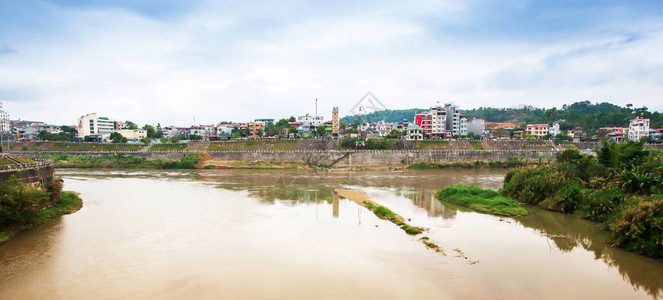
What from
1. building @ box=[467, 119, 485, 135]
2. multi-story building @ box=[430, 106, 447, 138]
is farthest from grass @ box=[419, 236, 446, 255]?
building @ box=[467, 119, 485, 135]

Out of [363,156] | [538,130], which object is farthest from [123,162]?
[538,130]

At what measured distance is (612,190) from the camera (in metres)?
18.7

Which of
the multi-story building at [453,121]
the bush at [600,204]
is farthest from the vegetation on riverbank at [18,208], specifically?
the multi-story building at [453,121]

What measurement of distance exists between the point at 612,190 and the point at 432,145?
43.9m

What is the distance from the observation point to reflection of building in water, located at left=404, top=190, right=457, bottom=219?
2162cm

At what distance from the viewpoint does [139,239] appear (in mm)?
16453

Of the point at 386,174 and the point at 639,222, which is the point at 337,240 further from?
the point at 386,174

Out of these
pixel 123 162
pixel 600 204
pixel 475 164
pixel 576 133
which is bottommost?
pixel 475 164

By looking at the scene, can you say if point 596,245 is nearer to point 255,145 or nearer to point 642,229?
point 642,229

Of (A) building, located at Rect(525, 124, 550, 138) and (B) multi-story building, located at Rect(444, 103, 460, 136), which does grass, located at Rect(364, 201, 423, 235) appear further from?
(A) building, located at Rect(525, 124, 550, 138)

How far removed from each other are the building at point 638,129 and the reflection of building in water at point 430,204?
7104cm

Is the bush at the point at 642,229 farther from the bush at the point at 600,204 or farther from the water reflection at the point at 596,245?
the bush at the point at 600,204

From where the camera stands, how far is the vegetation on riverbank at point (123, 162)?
52.0 meters

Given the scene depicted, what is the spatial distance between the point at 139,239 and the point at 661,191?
23.7 m
